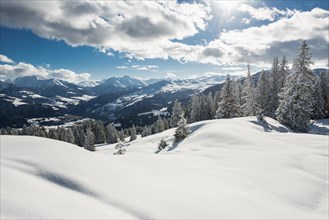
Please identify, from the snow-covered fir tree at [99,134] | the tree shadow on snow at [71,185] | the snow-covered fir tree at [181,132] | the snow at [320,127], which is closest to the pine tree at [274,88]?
the snow at [320,127]

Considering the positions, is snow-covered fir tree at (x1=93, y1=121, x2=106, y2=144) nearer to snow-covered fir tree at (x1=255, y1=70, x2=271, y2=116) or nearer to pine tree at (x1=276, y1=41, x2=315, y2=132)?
snow-covered fir tree at (x1=255, y1=70, x2=271, y2=116)

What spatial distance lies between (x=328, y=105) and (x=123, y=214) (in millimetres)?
70261

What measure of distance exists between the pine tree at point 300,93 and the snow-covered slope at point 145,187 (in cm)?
2685

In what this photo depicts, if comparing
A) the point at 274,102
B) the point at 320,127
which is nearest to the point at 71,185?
the point at 320,127

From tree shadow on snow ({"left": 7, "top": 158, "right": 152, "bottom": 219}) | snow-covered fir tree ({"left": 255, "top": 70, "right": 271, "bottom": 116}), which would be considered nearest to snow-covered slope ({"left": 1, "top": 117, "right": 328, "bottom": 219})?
tree shadow on snow ({"left": 7, "top": 158, "right": 152, "bottom": 219})

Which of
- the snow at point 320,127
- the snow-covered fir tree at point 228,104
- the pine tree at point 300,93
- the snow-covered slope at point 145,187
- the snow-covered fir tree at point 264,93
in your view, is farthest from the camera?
the snow-covered fir tree at point 264,93

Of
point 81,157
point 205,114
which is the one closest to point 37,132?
point 205,114

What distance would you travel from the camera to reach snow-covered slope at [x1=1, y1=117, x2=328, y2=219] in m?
5.78

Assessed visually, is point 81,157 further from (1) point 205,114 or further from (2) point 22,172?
(1) point 205,114

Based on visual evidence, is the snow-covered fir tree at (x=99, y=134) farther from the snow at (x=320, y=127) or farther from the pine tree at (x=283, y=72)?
the snow at (x=320, y=127)

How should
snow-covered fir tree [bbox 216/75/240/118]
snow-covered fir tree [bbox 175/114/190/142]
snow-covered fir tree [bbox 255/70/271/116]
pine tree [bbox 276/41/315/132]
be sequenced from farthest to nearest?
snow-covered fir tree [bbox 255/70/271/116]
snow-covered fir tree [bbox 216/75/240/118]
pine tree [bbox 276/41/315/132]
snow-covered fir tree [bbox 175/114/190/142]

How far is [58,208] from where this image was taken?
5367mm

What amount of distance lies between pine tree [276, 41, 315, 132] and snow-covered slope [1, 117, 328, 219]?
88.1 ft

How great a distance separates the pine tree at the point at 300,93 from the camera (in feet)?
124
